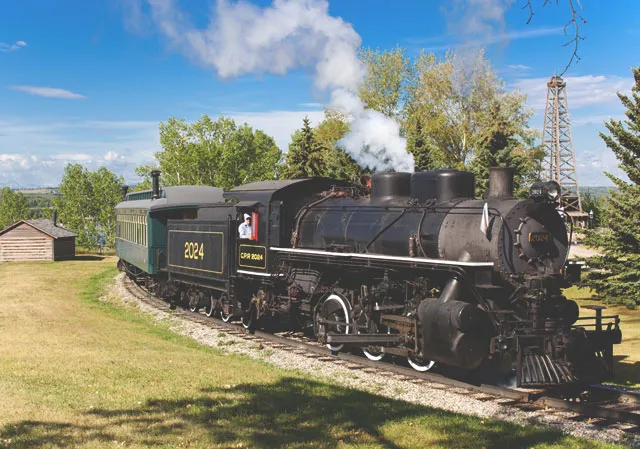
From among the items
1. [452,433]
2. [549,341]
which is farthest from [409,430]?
[549,341]

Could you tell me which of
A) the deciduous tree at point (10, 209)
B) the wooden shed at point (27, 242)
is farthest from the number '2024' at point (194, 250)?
the deciduous tree at point (10, 209)

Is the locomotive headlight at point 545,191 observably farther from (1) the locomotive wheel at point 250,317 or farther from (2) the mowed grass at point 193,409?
(1) the locomotive wheel at point 250,317

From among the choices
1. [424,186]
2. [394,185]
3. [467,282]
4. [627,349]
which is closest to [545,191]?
[467,282]

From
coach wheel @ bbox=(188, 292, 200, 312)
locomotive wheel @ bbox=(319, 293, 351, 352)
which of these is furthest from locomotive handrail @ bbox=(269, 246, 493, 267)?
coach wheel @ bbox=(188, 292, 200, 312)

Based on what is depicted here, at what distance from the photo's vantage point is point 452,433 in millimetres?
7098

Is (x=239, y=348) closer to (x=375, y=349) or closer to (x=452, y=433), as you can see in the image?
(x=375, y=349)

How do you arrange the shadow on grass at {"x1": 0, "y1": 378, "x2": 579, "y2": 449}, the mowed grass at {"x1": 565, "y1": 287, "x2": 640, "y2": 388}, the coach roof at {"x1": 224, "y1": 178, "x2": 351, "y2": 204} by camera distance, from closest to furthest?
the shadow on grass at {"x1": 0, "y1": 378, "x2": 579, "y2": 449} → the mowed grass at {"x1": 565, "y1": 287, "x2": 640, "y2": 388} → the coach roof at {"x1": 224, "y1": 178, "x2": 351, "y2": 204}

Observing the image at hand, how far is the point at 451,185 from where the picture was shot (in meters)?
11.0

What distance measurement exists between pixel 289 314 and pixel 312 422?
656 centimetres

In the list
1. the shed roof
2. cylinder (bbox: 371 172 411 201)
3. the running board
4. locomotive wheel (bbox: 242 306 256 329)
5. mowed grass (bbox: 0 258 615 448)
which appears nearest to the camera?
mowed grass (bbox: 0 258 615 448)

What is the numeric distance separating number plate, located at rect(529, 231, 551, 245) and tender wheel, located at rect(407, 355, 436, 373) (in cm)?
Answer: 274

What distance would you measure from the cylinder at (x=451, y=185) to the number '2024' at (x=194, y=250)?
762cm

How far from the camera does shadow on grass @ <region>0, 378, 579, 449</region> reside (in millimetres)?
6469

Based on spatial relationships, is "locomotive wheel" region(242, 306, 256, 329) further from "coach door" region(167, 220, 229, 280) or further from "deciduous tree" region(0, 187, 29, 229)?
"deciduous tree" region(0, 187, 29, 229)
